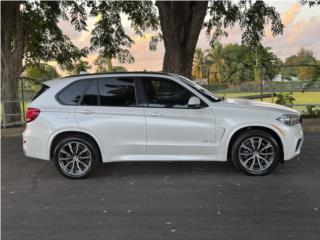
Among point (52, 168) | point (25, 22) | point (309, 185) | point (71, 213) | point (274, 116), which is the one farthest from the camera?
point (25, 22)

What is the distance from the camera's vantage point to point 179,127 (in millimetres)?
8000

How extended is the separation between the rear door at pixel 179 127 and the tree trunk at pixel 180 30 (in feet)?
19.7

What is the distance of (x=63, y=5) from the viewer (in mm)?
19453

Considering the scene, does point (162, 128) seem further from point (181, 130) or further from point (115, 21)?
point (115, 21)

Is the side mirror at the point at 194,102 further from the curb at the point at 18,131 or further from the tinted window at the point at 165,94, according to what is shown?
the curb at the point at 18,131

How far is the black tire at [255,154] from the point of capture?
26.1 feet

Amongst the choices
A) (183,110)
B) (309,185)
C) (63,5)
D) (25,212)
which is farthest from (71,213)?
(63,5)

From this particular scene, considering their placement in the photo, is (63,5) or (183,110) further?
(63,5)

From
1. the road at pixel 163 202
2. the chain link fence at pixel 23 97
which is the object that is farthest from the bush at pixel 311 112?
the chain link fence at pixel 23 97

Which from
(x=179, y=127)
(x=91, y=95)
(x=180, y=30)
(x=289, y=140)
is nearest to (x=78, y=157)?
(x=91, y=95)

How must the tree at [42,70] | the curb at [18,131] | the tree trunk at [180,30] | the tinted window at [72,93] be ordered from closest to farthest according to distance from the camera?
the tinted window at [72,93]
the curb at [18,131]
the tree trunk at [180,30]
the tree at [42,70]

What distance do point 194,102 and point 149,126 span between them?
Result: 0.80 metres

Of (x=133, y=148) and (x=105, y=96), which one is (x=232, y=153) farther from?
(x=105, y=96)

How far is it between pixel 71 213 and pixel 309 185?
135 inches
